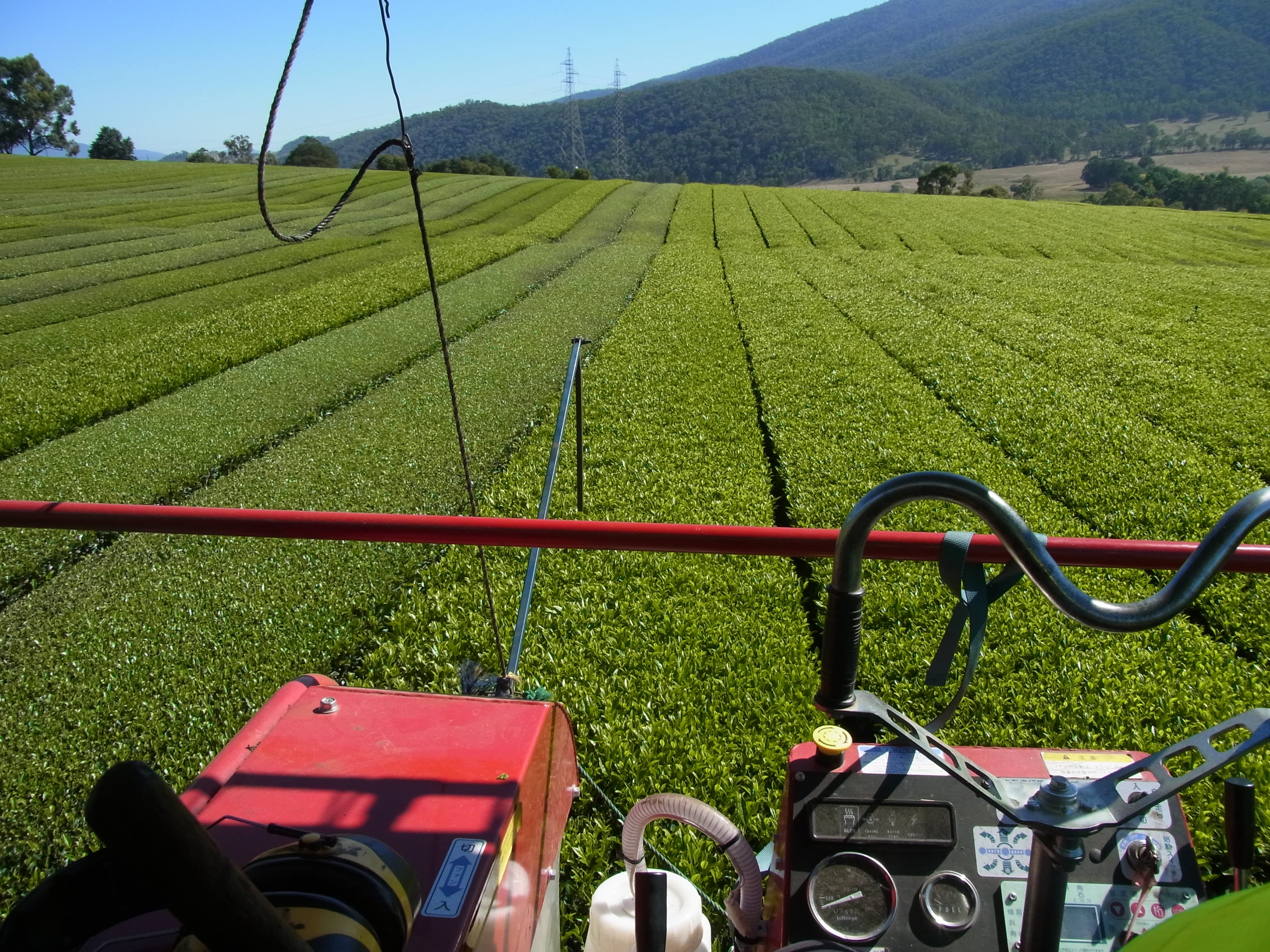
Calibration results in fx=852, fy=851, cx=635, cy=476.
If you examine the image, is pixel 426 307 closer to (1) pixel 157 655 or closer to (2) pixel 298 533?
(1) pixel 157 655

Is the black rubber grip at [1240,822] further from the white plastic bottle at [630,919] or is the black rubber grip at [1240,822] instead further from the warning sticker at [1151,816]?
the white plastic bottle at [630,919]

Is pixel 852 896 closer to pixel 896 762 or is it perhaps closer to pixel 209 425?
pixel 896 762

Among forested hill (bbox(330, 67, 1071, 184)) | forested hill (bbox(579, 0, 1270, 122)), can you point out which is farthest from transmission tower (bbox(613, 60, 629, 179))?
forested hill (bbox(579, 0, 1270, 122))

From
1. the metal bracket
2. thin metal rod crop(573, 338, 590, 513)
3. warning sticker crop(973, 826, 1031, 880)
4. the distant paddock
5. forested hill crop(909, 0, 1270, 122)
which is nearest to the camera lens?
the metal bracket

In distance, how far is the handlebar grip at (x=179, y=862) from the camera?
0.52m

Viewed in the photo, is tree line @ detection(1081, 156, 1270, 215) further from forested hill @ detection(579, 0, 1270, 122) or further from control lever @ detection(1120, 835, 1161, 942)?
forested hill @ detection(579, 0, 1270, 122)

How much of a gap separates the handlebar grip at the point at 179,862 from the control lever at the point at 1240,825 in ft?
4.51

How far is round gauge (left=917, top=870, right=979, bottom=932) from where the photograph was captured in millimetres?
1301

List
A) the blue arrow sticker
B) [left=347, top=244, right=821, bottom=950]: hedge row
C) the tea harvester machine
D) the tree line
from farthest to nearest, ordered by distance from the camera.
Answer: the tree line
[left=347, top=244, right=821, bottom=950]: hedge row
the blue arrow sticker
the tea harvester machine

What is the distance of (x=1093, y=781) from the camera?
0.97 metres

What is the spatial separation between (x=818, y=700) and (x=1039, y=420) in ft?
22.4

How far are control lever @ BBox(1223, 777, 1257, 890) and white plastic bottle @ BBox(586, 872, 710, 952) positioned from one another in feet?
3.16

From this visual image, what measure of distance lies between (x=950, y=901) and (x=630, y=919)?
2.57 feet

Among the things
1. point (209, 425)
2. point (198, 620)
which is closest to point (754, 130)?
point (209, 425)
